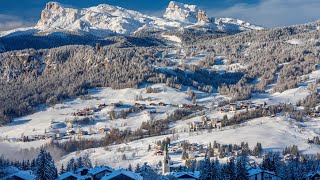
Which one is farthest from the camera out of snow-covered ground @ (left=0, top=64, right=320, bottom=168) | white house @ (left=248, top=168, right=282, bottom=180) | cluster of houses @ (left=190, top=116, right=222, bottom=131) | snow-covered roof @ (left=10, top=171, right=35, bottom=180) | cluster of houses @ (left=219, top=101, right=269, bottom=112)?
cluster of houses @ (left=219, top=101, right=269, bottom=112)

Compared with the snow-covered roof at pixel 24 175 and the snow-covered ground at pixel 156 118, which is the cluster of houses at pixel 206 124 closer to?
the snow-covered ground at pixel 156 118

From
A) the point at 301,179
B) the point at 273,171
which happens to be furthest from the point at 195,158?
the point at 301,179

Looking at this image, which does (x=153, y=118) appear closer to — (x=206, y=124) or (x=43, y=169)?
(x=206, y=124)

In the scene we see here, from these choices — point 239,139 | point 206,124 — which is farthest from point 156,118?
point 239,139

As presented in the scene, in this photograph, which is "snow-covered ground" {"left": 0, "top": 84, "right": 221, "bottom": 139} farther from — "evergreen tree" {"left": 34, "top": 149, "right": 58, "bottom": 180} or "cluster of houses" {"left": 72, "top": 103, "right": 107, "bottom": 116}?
"evergreen tree" {"left": 34, "top": 149, "right": 58, "bottom": 180}

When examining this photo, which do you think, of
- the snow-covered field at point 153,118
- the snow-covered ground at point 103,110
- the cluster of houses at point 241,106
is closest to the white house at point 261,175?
the snow-covered field at point 153,118

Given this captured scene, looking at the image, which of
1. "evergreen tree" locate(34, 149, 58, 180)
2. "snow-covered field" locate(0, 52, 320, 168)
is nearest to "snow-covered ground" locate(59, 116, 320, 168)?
"snow-covered field" locate(0, 52, 320, 168)

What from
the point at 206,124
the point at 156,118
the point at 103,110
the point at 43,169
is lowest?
the point at 206,124

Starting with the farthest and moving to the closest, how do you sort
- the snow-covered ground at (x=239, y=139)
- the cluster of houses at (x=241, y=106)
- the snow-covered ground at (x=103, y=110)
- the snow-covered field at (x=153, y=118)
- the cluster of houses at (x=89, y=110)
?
the cluster of houses at (x=89, y=110) < the cluster of houses at (x=241, y=106) < the snow-covered ground at (x=103, y=110) < the snow-covered field at (x=153, y=118) < the snow-covered ground at (x=239, y=139)
